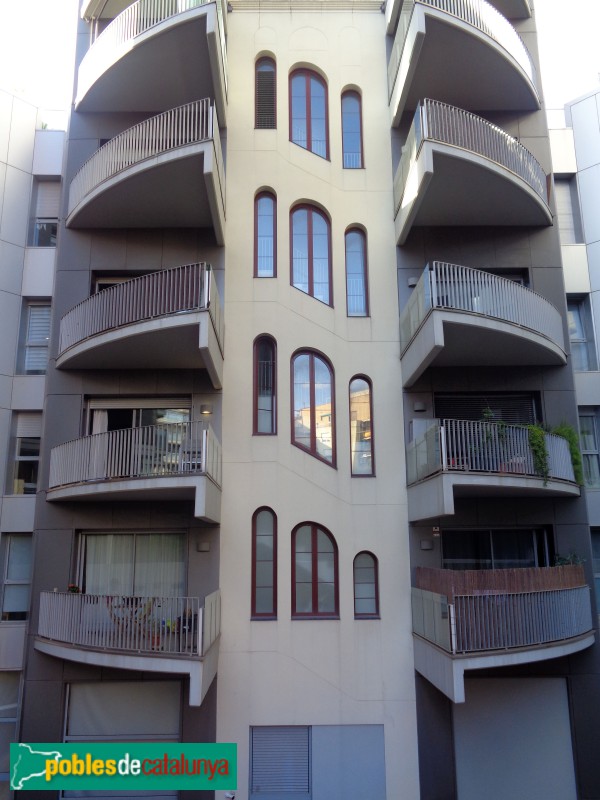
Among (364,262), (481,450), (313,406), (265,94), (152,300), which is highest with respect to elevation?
(265,94)

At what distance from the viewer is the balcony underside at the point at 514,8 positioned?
15.3 m

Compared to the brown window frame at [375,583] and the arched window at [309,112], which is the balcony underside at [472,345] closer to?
the brown window frame at [375,583]

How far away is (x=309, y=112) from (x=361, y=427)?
756cm

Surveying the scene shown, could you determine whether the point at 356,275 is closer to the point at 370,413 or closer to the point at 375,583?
the point at 370,413

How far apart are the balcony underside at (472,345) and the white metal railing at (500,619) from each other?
4.45 meters

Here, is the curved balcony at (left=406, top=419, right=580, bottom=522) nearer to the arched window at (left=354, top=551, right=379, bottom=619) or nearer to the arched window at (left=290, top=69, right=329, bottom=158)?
the arched window at (left=354, top=551, right=379, bottom=619)

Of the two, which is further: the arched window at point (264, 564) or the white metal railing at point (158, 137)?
the white metal railing at point (158, 137)

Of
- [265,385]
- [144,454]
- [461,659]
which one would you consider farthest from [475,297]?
[144,454]

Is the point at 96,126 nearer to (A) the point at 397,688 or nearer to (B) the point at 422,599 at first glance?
(B) the point at 422,599

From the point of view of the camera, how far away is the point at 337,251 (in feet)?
46.1

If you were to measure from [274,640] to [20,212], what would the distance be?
1166cm

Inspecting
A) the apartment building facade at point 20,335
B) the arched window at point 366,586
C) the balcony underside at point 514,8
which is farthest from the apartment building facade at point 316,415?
the balcony underside at point 514,8

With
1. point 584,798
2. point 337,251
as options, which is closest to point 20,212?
point 337,251

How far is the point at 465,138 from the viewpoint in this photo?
516 inches
